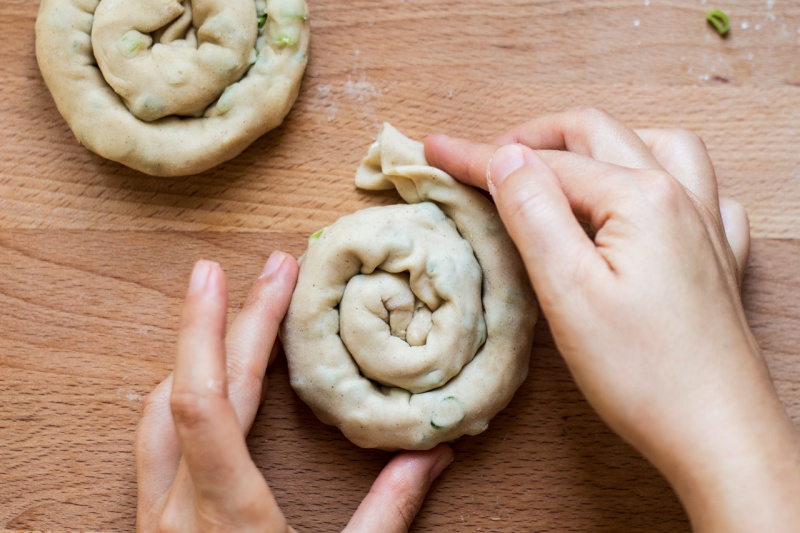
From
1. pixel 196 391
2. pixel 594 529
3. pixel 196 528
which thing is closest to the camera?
pixel 196 391

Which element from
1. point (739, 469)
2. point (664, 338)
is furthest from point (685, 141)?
point (739, 469)

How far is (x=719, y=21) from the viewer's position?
160cm

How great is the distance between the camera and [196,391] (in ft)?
3.40

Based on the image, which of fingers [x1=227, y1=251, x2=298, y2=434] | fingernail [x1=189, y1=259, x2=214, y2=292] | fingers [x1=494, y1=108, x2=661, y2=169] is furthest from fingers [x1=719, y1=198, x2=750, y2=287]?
fingernail [x1=189, y1=259, x2=214, y2=292]

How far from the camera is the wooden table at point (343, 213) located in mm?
1514

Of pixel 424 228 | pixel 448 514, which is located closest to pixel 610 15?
pixel 424 228

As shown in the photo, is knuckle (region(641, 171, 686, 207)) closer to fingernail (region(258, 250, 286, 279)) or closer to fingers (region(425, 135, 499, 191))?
fingers (region(425, 135, 499, 191))

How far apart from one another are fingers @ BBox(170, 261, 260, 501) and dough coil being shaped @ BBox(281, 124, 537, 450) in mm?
327

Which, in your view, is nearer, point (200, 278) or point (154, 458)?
point (200, 278)

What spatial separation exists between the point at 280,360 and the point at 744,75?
1183 mm

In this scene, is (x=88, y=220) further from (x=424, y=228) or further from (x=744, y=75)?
(x=744, y=75)

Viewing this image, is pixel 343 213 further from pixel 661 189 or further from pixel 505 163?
pixel 661 189

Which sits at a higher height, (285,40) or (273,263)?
(285,40)

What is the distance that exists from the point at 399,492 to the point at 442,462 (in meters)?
0.11
